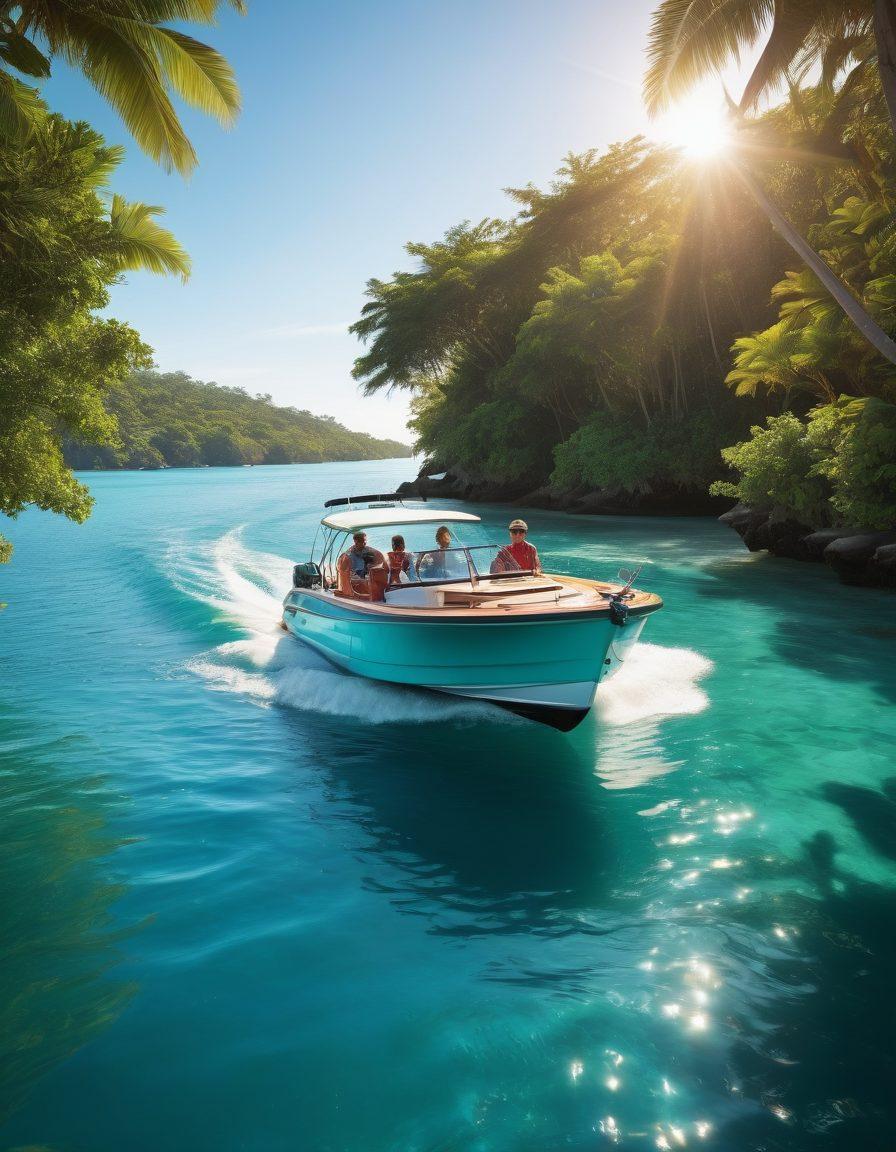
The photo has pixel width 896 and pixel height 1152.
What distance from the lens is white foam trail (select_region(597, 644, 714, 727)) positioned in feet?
27.9

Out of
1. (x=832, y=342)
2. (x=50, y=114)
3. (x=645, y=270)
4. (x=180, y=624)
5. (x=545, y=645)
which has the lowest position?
(x=180, y=624)

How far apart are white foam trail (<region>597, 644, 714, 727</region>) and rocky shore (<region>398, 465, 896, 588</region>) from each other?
6295 mm

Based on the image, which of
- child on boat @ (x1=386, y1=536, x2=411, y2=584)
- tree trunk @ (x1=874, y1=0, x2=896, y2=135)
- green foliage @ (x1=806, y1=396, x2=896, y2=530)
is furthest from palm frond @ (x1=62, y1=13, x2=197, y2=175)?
green foliage @ (x1=806, y1=396, x2=896, y2=530)

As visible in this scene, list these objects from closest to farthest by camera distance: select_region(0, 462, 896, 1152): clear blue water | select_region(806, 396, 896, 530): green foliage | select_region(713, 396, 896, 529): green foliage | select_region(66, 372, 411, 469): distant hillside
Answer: select_region(0, 462, 896, 1152): clear blue water
select_region(806, 396, 896, 530): green foliage
select_region(713, 396, 896, 529): green foliage
select_region(66, 372, 411, 469): distant hillside

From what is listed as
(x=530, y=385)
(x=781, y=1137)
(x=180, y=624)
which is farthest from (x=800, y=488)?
(x=530, y=385)

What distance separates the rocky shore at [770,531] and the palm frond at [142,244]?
44.1 ft

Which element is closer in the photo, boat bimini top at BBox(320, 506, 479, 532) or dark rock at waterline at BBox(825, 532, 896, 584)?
boat bimini top at BBox(320, 506, 479, 532)

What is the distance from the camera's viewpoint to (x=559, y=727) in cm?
762

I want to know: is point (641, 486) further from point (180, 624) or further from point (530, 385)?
point (180, 624)

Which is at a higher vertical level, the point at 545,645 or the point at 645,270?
the point at 645,270

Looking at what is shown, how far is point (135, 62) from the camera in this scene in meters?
9.56

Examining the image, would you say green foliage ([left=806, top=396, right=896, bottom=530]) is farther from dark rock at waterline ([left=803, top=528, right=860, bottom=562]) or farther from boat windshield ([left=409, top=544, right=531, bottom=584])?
boat windshield ([left=409, top=544, right=531, bottom=584])

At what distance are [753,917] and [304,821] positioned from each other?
3385 millimetres

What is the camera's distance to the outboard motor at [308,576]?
36.0 feet
